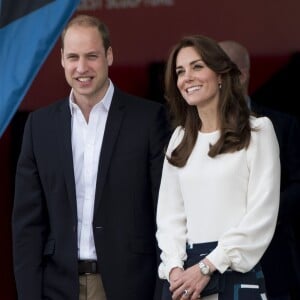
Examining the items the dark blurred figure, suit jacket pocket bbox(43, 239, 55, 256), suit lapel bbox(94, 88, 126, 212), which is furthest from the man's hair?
the dark blurred figure

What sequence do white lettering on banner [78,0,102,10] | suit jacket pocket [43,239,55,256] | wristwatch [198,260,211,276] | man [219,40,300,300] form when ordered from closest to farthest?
1. wristwatch [198,260,211,276]
2. suit jacket pocket [43,239,55,256]
3. man [219,40,300,300]
4. white lettering on banner [78,0,102,10]

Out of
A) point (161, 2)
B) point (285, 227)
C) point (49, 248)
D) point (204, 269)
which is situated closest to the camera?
point (204, 269)

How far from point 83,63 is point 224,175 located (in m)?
0.87

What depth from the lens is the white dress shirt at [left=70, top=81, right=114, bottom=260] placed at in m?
5.25

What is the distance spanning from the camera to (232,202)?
477 cm

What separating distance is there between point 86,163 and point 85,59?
0.43 m

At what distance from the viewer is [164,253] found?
491cm

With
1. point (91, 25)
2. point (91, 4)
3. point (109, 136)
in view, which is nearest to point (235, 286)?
point (109, 136)

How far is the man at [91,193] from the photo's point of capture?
5242 mm

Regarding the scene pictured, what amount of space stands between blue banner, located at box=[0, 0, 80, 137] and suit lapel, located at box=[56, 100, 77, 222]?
233 mm

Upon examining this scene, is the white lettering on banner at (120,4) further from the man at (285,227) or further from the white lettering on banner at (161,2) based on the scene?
the man at (285,227)

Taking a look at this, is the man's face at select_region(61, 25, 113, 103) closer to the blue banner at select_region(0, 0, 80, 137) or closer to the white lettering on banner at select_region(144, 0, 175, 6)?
the blue banner at select_region(0, 0, 80, 137)

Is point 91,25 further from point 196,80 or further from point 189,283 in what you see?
point 189,283

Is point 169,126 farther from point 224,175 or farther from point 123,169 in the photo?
point 224,175
